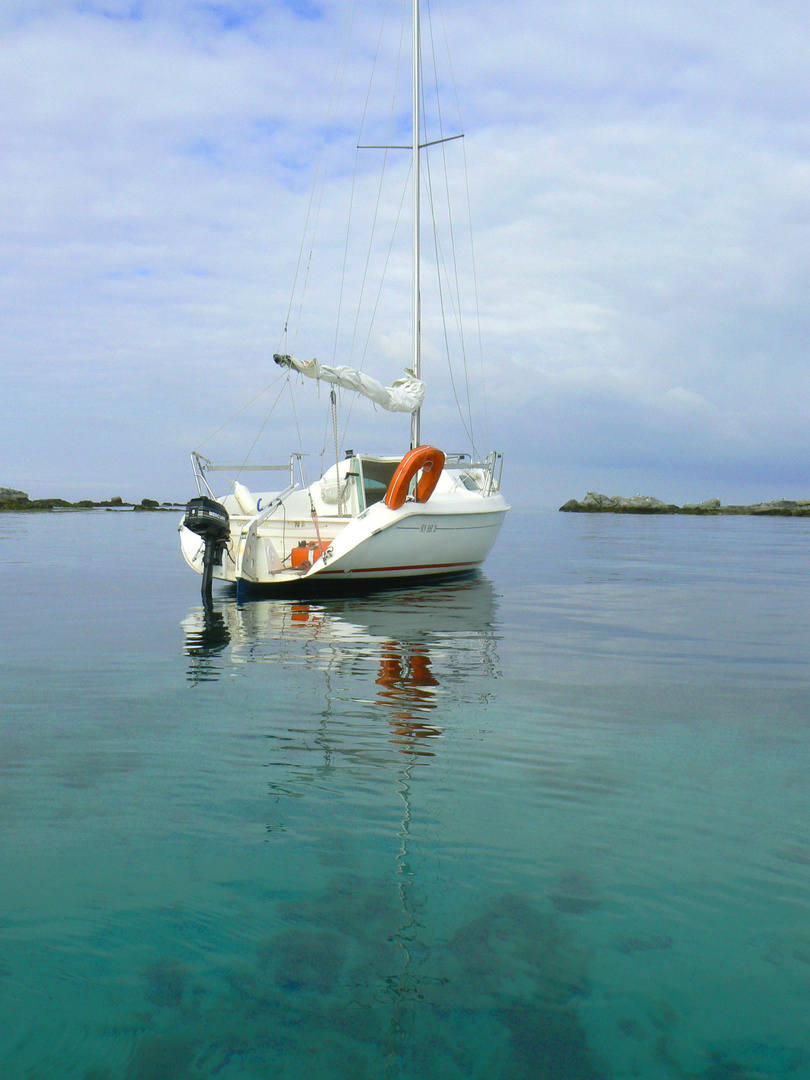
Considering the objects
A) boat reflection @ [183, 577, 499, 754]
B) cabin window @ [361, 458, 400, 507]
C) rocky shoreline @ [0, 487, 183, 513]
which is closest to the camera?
boat reflection @ [183, 577, 499, 754]

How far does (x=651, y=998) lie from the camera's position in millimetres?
2592

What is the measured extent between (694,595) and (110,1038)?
13.6 meters

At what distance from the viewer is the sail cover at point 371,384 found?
1392 cm

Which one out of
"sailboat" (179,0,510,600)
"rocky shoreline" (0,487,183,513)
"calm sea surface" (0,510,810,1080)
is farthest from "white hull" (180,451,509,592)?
"rocky shoreline" (0,487,183,513)

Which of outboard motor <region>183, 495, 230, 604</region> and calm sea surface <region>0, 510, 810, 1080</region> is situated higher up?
outboard motor <region>183, 495, 230, 604</region>

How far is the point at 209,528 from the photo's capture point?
39.3ft

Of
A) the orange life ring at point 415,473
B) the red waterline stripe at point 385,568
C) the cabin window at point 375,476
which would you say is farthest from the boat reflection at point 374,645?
the cabin window at point 375,476

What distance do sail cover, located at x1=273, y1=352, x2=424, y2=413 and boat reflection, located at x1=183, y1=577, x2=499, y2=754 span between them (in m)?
4.18

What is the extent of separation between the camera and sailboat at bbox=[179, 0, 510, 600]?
12.3 metres

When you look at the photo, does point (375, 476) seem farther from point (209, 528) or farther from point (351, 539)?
point (209, 528)

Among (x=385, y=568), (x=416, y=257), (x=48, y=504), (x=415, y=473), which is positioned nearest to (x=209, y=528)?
(x=385, y=568)

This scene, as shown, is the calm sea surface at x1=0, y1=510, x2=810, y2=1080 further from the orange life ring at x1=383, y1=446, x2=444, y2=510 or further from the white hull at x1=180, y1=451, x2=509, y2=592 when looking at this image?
the orange life ring at x1=383, y1=446, x2=444, y2=510

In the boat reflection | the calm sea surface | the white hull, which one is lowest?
the calm sea surface

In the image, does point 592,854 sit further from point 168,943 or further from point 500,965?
point 168,943
